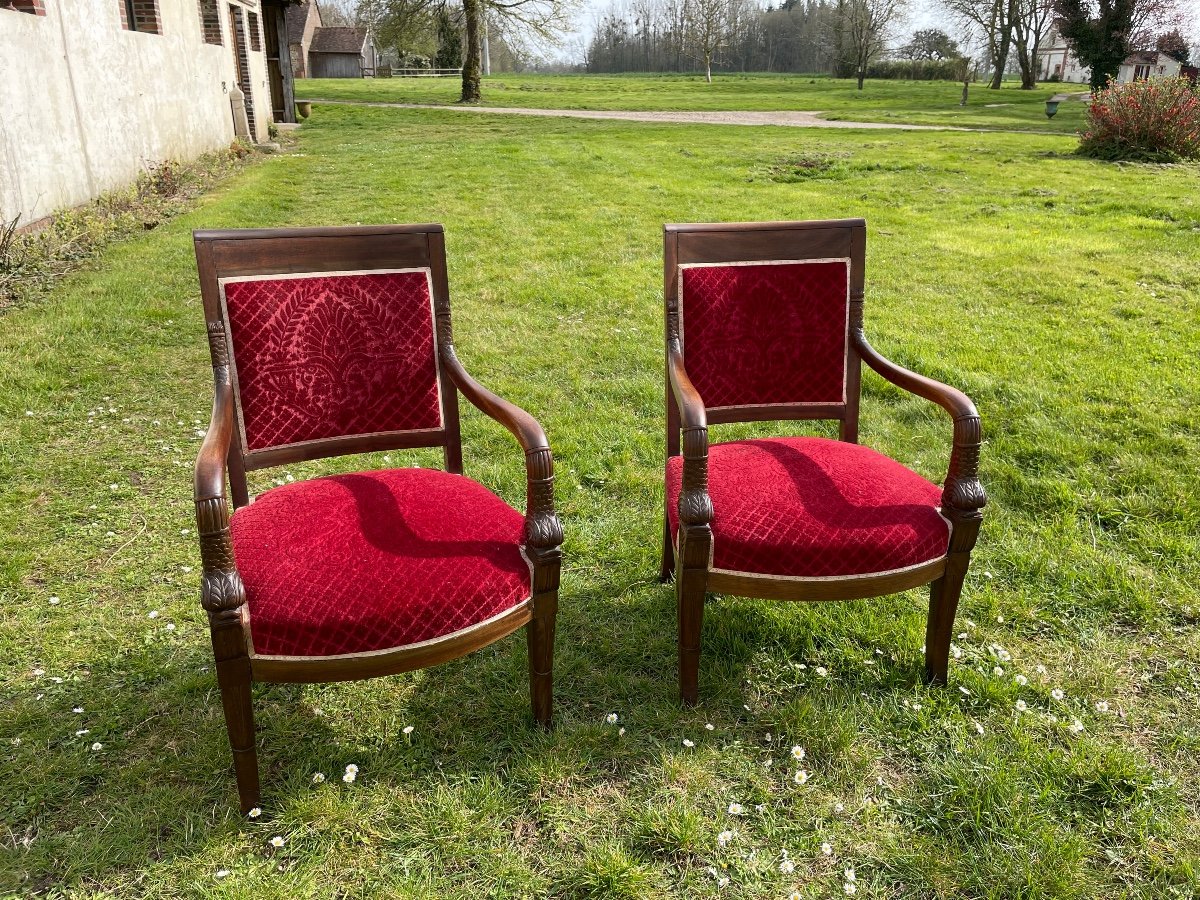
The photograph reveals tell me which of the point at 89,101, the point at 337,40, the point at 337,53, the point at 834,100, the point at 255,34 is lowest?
the point at 89,101

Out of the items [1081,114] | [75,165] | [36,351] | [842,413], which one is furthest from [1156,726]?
[1081,114]

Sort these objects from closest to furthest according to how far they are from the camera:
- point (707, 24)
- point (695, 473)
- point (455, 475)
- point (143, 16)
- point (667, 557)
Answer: point (695, 473), point (455, 475), point (667, 557), point (143, 16), point (707, 24)

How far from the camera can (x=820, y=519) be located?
2328 millimetres

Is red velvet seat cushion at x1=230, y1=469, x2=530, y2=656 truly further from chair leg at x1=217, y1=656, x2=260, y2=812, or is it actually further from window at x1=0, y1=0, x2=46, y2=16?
window at x1=0, y1=0, x2=46, y2=16

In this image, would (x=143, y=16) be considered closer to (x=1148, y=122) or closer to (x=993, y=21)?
(x=1148, y=122)

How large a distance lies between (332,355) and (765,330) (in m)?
1.37

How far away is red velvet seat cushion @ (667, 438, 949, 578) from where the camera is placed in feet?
7.50

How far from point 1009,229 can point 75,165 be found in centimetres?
940

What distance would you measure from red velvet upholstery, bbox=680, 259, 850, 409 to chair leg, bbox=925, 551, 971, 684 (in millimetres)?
748

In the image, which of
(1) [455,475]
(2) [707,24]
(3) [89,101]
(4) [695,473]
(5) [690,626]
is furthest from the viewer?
(2) [707,24]

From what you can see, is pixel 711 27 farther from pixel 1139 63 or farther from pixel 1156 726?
pixel 1156 726

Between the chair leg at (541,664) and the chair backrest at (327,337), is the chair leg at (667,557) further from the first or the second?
the chair backrest at (327,337)

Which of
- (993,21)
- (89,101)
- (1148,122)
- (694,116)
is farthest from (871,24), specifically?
(89,101)

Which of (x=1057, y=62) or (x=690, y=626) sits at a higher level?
(x=1057, y=62)
